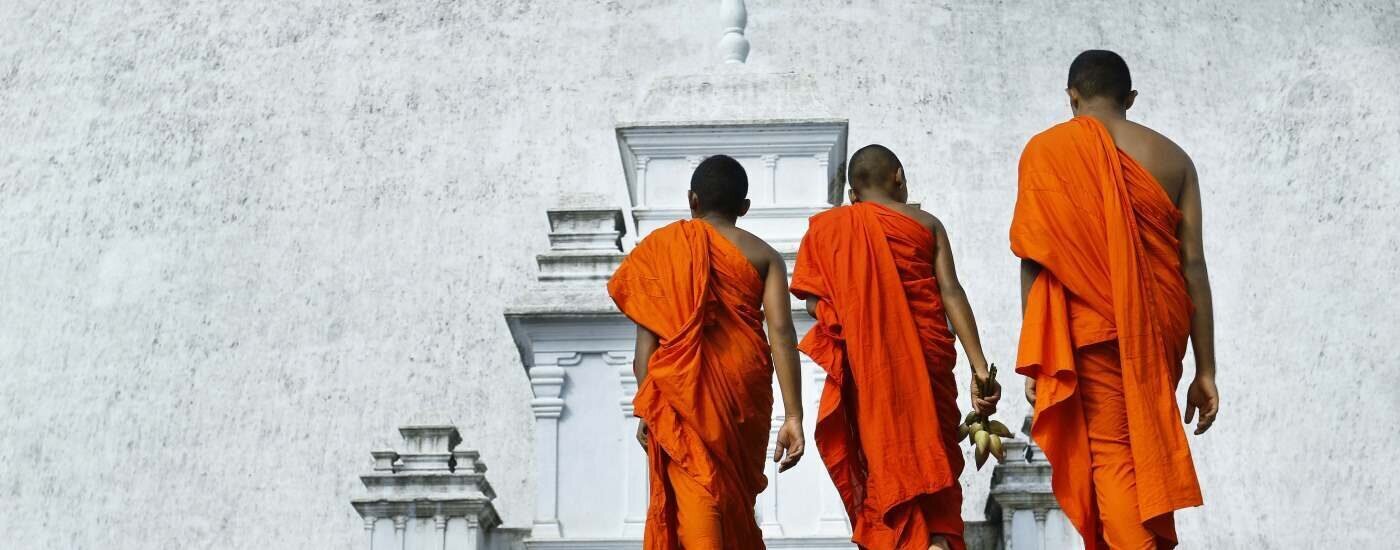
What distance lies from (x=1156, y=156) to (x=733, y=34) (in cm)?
584

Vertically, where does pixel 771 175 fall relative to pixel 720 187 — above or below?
above

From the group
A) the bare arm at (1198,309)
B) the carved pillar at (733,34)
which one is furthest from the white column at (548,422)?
the bare arm at (1198,309)

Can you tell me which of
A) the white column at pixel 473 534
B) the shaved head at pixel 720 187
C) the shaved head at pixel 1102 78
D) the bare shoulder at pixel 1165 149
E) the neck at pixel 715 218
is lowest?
the white column at pixel 473 534

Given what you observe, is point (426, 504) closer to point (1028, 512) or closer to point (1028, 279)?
point (1028, 512)

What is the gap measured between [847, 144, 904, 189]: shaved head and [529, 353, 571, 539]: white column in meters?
3.41

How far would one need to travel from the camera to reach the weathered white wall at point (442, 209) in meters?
19.2

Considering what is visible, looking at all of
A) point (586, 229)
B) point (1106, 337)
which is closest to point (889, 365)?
point (1106, 337)

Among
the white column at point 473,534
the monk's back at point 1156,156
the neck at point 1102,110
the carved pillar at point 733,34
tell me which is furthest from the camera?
the carved pillar at point 733,34

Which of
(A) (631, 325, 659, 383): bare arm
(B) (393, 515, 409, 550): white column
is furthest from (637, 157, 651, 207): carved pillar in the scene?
(A) (631, 325, 659, 383): bare arm

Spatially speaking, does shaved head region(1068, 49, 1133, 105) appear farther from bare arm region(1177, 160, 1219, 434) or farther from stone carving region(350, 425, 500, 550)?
stone carving region(350, 425, 500, 550)

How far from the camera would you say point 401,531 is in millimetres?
10070

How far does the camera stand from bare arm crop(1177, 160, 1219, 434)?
18.2 ft

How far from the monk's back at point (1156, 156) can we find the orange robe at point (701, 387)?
4.68ft

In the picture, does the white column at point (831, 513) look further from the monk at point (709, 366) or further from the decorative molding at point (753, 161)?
the monk at point (709, 366)
